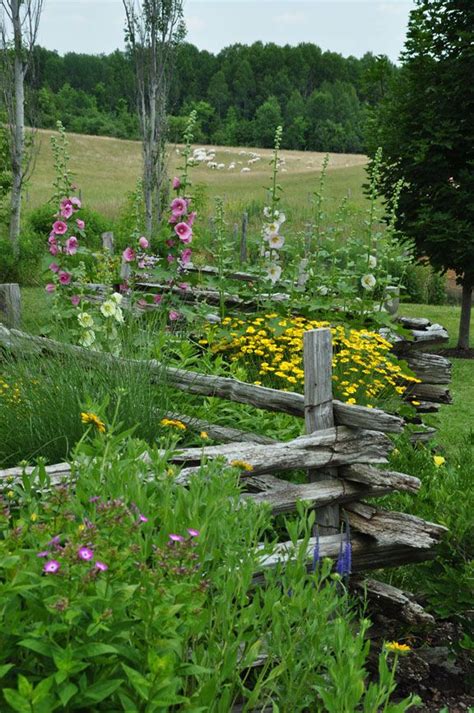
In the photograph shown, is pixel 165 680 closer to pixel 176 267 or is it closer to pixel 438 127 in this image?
pixel 176 267

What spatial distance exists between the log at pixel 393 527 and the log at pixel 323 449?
13.0 inches

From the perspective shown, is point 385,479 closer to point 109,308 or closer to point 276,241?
point 109,308

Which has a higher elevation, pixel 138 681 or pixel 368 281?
pixel 368 281

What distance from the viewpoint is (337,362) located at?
589 centimetres

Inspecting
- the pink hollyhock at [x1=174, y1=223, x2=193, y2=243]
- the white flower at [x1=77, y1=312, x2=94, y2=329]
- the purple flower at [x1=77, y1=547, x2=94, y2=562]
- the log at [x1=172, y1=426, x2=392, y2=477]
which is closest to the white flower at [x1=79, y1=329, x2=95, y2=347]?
the white flower at [x1=77, y1=312, x2=94, y2=329]

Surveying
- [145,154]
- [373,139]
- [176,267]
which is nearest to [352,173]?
[145,154]

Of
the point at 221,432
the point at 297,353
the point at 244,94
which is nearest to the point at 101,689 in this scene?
the point at 221,432

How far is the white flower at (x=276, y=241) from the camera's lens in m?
6.46

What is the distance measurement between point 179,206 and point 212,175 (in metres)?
50.5

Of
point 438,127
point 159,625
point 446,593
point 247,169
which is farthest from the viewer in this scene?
point 247,169

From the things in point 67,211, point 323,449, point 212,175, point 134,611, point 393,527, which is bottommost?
point 393,527

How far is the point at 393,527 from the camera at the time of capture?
154 inches

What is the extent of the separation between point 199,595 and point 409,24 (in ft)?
40.5

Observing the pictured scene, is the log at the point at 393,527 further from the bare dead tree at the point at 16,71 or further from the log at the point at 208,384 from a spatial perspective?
the bare dead tree at the point at 16,71
